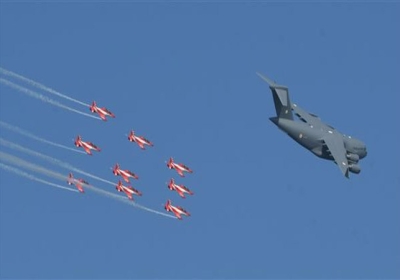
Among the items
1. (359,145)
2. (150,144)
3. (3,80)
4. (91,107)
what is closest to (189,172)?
(150,144)

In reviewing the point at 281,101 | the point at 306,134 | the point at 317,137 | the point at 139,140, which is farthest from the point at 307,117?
the point at 139,140

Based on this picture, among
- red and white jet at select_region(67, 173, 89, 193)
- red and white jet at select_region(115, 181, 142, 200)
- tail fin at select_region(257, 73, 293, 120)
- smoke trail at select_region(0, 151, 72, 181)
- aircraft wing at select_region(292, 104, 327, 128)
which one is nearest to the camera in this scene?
smoke trail at select_region(0, 151, 72, 181)

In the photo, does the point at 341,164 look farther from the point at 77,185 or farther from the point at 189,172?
the point at 77,185

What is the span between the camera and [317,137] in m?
67.8

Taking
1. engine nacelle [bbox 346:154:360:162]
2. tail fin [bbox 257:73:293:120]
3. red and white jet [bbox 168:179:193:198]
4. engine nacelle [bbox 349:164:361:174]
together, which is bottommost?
red and white jet [bbox 168:179:193:198]

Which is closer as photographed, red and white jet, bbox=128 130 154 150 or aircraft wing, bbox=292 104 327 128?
red and white jet, bbox=128 130 154 150

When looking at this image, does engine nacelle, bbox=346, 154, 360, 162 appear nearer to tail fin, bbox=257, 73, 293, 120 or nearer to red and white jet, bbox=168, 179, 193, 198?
tail fin, bbox=257, 73, 293, 120

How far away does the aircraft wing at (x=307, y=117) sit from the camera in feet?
233

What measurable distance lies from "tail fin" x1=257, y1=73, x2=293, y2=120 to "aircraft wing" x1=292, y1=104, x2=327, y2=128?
297cm

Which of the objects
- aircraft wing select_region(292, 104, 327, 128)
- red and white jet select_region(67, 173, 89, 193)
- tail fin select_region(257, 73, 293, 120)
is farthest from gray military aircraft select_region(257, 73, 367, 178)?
red and white jet select_region(67, 173, 89, 193)

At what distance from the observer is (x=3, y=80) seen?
2223 inches

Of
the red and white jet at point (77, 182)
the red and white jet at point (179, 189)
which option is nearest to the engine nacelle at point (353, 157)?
the red and white jet at point (179, 189)

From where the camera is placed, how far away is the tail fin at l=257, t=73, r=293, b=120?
68.4 metres

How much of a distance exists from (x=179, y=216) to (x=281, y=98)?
11.3m
